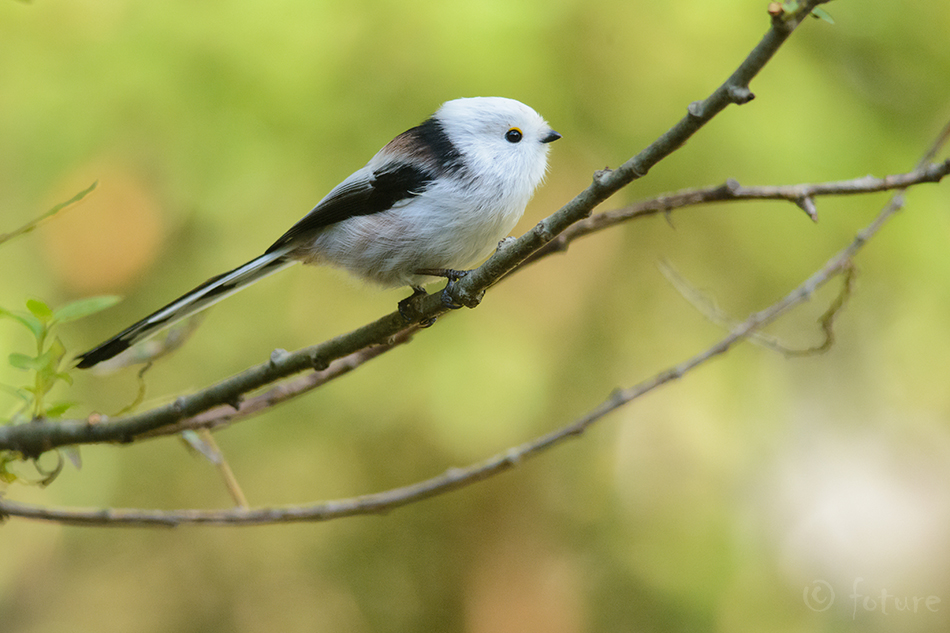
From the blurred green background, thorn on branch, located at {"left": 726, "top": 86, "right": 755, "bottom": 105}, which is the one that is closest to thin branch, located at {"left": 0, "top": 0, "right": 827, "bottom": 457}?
thorn on branch, located at {"left": 726, "top": 86, "right": 755, "bottom": 105}

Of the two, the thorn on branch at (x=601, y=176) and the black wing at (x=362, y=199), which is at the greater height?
the black wing at (x=362, y=199)

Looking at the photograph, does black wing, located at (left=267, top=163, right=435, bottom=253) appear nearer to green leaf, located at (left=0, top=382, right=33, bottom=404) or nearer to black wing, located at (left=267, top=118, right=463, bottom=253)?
black wing, located at (left=267, top=118, right=463, bottom=253)

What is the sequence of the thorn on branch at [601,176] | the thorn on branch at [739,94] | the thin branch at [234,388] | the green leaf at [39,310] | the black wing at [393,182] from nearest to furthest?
the thorn on branch at [739,94]
the thorn on branch at [601,176]
the green leaf at [39,310]
the thin branch at [234,388]
the black wing at [393,182]

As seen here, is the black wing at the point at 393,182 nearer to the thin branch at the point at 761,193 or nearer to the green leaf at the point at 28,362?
the thin branch at the point at 761,193

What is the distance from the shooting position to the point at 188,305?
2.06m

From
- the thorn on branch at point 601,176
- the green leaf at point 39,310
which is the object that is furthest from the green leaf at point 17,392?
the thorn on branch at point 601,176

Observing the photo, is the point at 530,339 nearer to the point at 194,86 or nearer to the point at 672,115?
the point at 672,115

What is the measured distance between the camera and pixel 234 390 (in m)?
1.61

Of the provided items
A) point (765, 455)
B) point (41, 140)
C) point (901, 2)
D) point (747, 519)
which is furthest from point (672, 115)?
point (41, 140)

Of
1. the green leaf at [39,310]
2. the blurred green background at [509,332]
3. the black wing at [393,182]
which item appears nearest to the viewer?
the green leaf at [39,310]

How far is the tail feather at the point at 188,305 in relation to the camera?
187 cm

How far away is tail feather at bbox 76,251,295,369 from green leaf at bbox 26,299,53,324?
285 millimetres

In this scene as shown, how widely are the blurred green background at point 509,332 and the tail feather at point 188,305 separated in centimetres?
121

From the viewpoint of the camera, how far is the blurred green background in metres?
3.43
